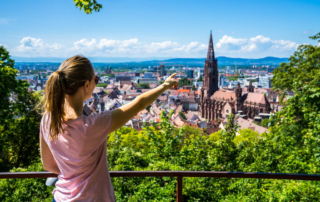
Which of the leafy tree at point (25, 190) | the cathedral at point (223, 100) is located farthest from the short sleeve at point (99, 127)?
the cathedral at point (223, 100)

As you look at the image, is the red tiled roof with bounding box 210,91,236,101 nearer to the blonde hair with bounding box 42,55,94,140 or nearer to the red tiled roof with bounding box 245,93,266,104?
the red tiled roof with bounding box 245,93,266,104

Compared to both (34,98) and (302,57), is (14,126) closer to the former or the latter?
(34,98)

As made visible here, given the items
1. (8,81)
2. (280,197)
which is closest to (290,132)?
(280,197)

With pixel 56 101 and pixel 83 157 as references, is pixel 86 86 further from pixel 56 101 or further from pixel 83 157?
pixel 83 157

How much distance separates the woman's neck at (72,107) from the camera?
2.85ft

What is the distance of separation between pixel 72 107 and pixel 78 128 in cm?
9

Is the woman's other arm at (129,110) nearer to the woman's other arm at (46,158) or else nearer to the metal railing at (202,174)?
the woman's other arm at (46,158)

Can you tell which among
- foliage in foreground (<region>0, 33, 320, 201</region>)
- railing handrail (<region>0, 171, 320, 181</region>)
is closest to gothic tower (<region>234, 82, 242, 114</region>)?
foliage in foreground (<region>0, 33, 320, 201</region>)

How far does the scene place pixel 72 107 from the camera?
0.88 m

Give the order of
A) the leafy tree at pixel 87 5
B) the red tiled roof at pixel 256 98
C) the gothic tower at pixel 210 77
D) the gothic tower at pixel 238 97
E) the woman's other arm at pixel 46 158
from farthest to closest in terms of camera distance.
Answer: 1. the gothic tower at pixel 210 77
2. the gothic tower at pixel 238 97
3. the red tiled roof at pixel 256 98
4. the leafy tree at pixel 87 5
5. the woman's other arm at pixel 46 158

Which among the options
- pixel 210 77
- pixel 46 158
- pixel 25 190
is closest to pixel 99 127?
pixel 46 158

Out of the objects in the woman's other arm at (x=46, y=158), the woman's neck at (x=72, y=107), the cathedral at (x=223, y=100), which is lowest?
the cathedral at (x=223, y=100)

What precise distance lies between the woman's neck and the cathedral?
5594 centimetres

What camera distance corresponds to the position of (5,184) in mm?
4398
